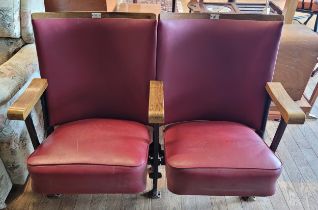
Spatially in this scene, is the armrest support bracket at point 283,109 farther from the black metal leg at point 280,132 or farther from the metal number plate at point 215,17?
the metal number plate at point 215,17

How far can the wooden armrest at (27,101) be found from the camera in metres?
1.08

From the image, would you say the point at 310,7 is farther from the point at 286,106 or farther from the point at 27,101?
the point at 27,101

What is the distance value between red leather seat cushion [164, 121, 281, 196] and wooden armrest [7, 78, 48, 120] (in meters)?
0.55

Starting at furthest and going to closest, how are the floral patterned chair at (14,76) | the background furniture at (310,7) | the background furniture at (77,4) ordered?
1. the background furniture at (310,7)
2. the background furniture at (77,4)
3. the floral patterned chair at (14,76)

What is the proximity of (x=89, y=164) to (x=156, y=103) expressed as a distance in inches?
13.0

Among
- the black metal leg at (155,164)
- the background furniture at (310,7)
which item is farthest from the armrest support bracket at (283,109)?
the background furniture at (310,7)

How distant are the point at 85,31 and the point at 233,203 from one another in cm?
106

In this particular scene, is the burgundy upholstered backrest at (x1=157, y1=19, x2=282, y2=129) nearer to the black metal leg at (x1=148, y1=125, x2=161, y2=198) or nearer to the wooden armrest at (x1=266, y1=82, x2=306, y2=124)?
the wooden armrest at (x1=266, y1=82, x2=306, y2=124)

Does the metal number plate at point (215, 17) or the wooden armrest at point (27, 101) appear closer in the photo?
the wooden armrest at point (27, 101)

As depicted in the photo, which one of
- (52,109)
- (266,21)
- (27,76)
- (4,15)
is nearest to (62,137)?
(52,109)

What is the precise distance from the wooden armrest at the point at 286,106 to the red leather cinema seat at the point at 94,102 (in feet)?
1.68

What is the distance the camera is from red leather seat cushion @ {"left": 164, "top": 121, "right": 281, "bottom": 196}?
108 cm

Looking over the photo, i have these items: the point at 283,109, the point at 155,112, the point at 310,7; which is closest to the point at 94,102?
the point at 155,112

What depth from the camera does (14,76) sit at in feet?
4.43
